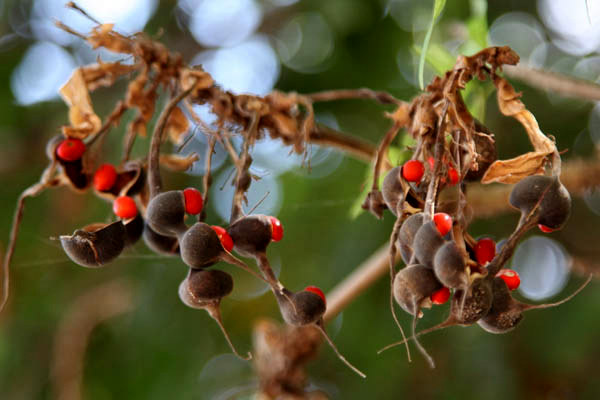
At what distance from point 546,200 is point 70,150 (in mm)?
565

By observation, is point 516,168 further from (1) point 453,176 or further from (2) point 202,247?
(2) point 202,247

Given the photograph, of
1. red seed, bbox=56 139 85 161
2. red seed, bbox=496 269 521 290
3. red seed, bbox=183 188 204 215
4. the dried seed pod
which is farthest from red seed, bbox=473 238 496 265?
red seed, bbox=56 139 85 161

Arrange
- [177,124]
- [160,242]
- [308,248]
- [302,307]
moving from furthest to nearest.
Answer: [308,248]
[177,124]
[160,242]
[302,307]

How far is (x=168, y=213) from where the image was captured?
0.58 m

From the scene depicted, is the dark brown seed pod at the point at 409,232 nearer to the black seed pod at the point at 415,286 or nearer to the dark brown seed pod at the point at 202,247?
the black seed pod at the point at 415,286

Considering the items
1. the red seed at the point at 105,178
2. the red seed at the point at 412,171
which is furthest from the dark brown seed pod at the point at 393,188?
the red seed at the point at 105,178

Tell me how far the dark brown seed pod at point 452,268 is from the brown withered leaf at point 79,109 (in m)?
0.52

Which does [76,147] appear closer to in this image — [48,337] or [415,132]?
[415,132]

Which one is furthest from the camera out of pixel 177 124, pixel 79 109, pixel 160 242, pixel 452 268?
pixel 177 124

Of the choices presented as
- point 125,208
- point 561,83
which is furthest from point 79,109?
point 561,83

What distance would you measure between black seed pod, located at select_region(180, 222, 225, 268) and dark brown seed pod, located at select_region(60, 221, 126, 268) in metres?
0.10

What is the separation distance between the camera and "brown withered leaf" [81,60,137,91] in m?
0.82

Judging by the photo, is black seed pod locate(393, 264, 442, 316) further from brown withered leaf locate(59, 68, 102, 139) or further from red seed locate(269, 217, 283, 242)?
brown withered leaf locate(59, 68, 102, 139)

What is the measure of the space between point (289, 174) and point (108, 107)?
707 mm
